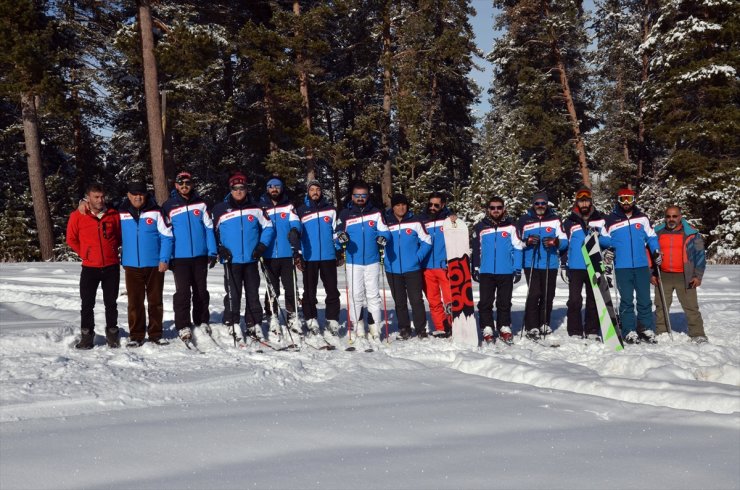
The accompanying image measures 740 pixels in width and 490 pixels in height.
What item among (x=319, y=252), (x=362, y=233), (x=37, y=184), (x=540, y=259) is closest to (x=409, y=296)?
(x=362, y=233)

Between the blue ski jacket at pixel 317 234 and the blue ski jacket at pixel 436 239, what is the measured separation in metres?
1.31

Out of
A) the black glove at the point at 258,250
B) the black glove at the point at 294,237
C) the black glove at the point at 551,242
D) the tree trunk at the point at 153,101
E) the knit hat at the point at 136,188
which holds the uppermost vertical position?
the tree trunk at the point at 153,101

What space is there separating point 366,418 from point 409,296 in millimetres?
4666

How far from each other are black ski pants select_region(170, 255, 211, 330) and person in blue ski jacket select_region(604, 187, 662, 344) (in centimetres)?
520

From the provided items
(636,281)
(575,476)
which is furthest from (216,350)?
(636,281)

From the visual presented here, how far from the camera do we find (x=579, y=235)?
888 centimetres

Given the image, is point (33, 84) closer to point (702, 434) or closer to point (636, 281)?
point (636, 281)

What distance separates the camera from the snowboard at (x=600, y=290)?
26.9ft

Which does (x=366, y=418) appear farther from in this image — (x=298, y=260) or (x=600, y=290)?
(x=600, y=290)

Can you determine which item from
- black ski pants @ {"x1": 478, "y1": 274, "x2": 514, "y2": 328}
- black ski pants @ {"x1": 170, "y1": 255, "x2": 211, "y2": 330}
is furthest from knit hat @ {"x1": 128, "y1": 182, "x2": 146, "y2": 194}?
black ski pants @ {"x1": 478, "y1": 274, "x2": 514, "y2": 328}

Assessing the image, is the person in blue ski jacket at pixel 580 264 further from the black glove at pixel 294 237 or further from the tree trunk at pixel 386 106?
the tree trunk at pixel 386 106

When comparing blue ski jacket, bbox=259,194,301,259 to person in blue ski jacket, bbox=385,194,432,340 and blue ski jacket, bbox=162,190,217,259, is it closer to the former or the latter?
blue ski jacket, bbox=162,190,217,259

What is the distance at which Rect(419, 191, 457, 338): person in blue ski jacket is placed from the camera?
30.2 ft

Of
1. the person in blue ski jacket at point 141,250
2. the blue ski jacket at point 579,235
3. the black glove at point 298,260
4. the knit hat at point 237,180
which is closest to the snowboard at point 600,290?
the blue ski jacket at point 579,235
